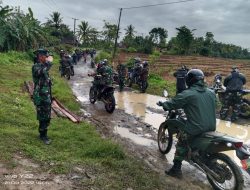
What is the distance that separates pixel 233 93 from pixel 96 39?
72405 millimetres

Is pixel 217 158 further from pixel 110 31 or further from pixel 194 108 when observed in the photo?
pixel 110 31

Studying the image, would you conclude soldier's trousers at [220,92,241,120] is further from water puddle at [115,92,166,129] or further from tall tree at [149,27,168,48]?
tall tree at [149,27,168,48]

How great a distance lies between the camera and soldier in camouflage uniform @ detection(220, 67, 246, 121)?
467 inches

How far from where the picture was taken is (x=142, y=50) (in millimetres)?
75438

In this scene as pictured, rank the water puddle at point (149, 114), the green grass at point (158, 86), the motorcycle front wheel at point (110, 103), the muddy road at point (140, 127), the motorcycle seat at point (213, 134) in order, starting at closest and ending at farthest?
the motorcycle seat at point (213, 134)
the muddy road at point (140, 127)
the water puddle at point (149, 114)
the motorcycle front wheel at point (110, 103)
the green grass at point (158, 86)

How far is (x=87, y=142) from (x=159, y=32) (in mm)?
89052

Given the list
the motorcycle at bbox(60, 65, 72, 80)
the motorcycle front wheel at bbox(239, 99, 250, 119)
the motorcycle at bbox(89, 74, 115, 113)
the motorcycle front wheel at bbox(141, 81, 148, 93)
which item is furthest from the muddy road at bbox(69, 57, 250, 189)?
the motorcycle at bbox(60, 65, 72, 80)

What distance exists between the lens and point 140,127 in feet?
33.7

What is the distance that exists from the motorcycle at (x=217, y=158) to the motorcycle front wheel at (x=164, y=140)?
1147 mm

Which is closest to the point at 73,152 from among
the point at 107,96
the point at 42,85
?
the point at 42,85

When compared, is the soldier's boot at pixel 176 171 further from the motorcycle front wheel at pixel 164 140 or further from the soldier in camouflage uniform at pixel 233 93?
the soldier in camouflage uniform at pixel 233 93

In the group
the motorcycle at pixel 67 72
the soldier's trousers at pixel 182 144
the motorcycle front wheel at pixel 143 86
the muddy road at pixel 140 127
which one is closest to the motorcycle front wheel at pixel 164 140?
the muddy road at pixel 140 127

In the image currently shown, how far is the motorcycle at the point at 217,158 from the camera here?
530 cm

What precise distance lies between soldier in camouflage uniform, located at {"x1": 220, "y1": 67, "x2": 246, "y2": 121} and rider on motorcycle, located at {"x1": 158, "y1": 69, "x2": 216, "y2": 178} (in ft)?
20.3
